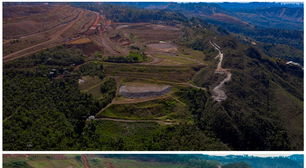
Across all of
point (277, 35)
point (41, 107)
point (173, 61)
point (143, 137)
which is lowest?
point (143, 137)

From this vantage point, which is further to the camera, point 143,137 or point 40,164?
point 143,137

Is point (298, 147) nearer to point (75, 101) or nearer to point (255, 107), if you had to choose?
point (255, 107)

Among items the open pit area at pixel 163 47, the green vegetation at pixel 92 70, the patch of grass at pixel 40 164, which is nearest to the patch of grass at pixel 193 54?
the open pit area at pixel 163 47

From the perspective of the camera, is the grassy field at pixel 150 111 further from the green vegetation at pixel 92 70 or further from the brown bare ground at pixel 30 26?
the brown bare ground at pixel 30 26

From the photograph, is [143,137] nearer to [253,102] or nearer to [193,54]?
[253,102]

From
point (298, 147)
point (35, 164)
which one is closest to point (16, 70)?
point (35, 164)

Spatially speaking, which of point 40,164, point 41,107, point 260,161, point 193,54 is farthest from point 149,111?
point 193,54
